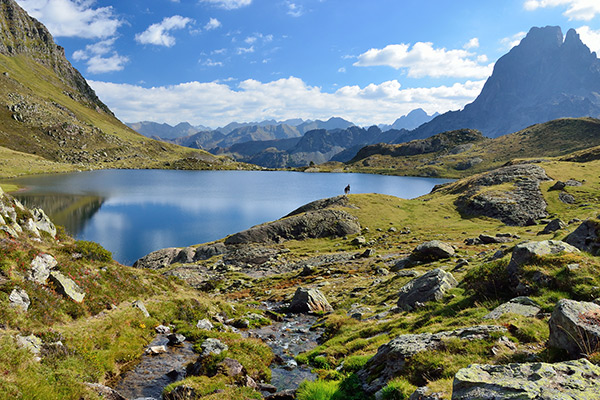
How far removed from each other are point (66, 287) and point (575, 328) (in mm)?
25289

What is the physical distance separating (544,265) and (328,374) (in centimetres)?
1272

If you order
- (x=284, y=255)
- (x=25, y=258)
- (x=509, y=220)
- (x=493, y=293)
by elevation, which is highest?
(x=25, y=258)

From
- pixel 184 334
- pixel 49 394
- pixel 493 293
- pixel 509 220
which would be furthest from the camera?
pixel 509 220

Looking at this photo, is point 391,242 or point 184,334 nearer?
point 184,334

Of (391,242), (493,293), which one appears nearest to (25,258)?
(493,293)

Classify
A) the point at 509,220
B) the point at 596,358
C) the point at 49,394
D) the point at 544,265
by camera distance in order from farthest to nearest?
the point at 509,220
the point at 544,265
the point at 49,394
the point at 596,358

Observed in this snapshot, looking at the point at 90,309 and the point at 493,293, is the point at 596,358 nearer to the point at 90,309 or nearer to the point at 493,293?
the point at 493,293

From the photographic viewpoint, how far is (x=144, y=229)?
8288cm

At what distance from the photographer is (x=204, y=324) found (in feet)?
76.1

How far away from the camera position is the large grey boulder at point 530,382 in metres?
6.43

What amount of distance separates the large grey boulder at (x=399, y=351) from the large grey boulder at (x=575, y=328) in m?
2.28

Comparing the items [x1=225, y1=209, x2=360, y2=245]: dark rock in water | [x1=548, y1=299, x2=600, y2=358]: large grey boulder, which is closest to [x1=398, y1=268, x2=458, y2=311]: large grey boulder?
[x1=548, y1=299, x2=600, y2=358]: large grey boulder

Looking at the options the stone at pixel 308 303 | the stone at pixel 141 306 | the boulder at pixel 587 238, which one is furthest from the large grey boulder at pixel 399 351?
the stone at pixel 308 303

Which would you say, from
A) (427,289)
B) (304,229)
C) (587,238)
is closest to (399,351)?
(427,289)
